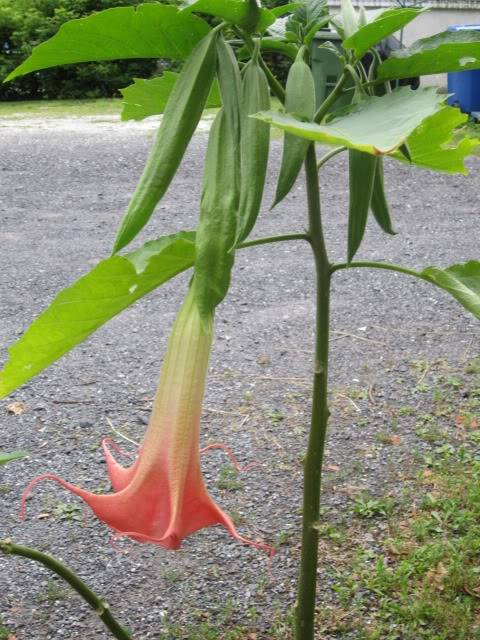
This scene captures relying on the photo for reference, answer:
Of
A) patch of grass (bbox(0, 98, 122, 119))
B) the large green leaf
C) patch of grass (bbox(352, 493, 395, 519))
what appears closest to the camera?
the large green leaf

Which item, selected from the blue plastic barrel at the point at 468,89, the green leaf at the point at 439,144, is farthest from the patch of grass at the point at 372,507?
the blue plastic barrel at the point at 468,89

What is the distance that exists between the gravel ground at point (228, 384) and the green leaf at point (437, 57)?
121 centimetres

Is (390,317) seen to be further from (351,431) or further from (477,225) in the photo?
(477,225)

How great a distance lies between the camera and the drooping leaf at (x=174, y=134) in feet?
2.21

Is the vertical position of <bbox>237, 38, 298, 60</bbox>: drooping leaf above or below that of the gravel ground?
above

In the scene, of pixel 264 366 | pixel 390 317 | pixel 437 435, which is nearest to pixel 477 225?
pixel 390 317

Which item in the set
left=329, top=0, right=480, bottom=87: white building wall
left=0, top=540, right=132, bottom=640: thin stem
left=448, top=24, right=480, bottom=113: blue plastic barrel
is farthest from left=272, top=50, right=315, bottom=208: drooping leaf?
left=329, top=0, right=480, bottom=87: white building wall

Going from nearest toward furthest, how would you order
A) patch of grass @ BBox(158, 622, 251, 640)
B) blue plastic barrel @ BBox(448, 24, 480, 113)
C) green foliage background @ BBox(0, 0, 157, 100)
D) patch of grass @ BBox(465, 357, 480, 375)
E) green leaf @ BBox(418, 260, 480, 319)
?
green leaf @ BBox(418, 260, 480, 319), patch of grass @ BBox(158, 622, 251, 640), patch of grass @ BBox(465, 357, 480, 375), blue plastic barrel @ BBox(448, 24, 480, 113), green foliage background @ BBox(0, 0, 157, 100)

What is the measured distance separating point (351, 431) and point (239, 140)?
6.10 ft

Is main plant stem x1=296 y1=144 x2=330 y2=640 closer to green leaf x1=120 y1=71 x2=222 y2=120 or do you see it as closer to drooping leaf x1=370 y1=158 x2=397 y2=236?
drooping leaf x1=370 y1=158 x2=397 y2=236

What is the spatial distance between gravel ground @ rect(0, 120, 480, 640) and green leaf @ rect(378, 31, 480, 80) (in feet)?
3.96

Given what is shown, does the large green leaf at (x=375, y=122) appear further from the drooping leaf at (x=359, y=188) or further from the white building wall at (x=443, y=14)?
the white building wall at (x=443, y=14)

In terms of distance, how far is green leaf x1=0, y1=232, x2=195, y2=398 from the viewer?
0.80 meters

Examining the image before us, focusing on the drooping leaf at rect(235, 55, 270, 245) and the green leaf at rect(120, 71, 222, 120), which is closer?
the drooping leaf at rect(235, 55, 270, 245)
